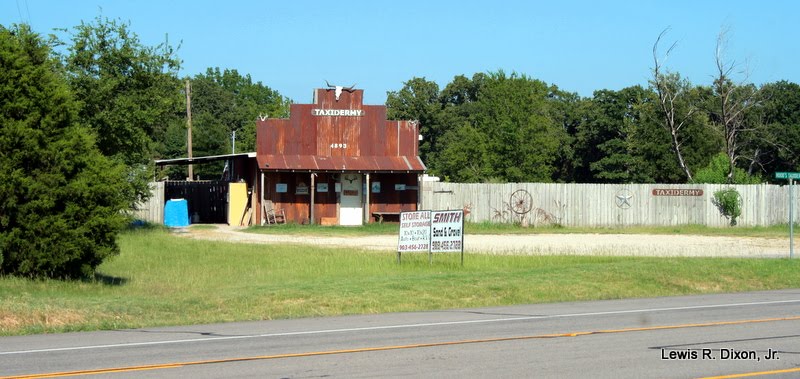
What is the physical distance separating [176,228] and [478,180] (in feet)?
87.3

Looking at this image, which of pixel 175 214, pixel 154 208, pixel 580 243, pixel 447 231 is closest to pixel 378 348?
pixel 447 231

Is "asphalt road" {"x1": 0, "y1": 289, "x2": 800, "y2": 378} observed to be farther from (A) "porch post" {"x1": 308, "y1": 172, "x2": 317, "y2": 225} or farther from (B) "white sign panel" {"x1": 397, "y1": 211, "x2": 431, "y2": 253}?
(A) "porch post" {"x1": 308, "y1": 172, "x2": 317, "y2": 225}

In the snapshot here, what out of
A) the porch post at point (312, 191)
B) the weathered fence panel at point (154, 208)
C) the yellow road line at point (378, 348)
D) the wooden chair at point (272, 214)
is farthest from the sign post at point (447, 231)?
the weathered fence panel at point (154, 208)

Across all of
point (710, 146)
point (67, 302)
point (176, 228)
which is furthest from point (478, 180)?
point (67, 302)

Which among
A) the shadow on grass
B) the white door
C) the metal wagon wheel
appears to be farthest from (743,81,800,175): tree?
the shadow on grass

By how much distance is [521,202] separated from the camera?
47.3 metres

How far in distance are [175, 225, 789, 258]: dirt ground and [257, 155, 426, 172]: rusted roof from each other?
354 centimetres

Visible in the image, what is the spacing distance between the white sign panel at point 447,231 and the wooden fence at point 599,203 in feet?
68.7

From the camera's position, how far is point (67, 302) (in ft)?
56.7

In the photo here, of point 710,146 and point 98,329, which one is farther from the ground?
point 710,146

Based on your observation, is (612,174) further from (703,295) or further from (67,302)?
(67,302)

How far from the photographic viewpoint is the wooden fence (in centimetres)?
4738

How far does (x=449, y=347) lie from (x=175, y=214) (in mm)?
36696

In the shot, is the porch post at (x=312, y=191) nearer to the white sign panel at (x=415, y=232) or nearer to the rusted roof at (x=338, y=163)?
the rusted roof at (x=338, y=163)
